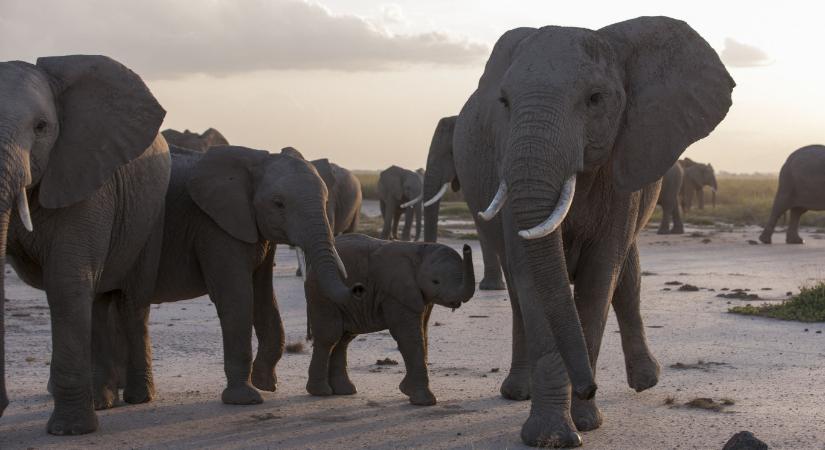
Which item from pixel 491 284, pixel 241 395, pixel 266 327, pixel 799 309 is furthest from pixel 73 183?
pixel 491 284

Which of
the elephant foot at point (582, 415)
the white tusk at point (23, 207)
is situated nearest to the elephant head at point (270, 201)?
the elephant foot at point (582, 415)

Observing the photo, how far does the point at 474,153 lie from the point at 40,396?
3.39 metres

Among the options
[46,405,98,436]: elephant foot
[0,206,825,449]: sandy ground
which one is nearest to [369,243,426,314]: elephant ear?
[0,206,825,449]: sandy ground

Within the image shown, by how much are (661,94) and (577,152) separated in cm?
81

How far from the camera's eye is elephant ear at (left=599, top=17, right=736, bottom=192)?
251 inches

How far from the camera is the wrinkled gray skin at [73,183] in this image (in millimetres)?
6551

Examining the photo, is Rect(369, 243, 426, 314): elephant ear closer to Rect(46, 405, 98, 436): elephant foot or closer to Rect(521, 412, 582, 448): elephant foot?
Rect(521, 412, 582, 448): elephant foot

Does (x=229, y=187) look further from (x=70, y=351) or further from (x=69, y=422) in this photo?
(x=69, y=422)

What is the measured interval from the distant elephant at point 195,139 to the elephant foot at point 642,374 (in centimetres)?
929

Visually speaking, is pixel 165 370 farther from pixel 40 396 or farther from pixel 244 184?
pixel 244 184

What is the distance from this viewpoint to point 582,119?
6012mm

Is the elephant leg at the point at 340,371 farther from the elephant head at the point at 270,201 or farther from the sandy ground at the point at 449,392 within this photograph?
the elephant head at the point at 270,201

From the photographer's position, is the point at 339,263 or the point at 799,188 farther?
the point at 799,188

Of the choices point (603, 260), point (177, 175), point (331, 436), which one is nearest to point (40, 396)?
point (177, 175)
